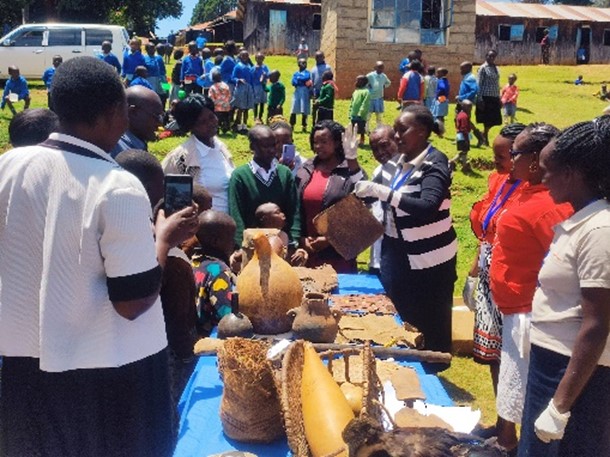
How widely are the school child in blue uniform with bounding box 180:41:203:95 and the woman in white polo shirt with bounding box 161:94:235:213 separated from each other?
9.78 meters

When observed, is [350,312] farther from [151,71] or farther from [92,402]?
[151,71]

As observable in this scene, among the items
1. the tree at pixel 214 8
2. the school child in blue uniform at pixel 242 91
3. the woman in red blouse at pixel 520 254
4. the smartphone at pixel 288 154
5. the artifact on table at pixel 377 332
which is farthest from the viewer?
the tree at pixel 214 8

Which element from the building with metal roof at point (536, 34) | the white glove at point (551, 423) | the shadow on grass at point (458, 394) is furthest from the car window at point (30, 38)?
the white glove at point (551, 423)

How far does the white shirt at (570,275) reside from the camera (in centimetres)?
211

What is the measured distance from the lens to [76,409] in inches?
75.2

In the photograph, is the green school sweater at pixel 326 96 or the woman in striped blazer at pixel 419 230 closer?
the woman in striped blazer at pixel 419 230

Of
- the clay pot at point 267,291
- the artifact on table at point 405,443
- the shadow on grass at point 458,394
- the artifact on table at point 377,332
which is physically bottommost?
the shadow on grass at point 458,394

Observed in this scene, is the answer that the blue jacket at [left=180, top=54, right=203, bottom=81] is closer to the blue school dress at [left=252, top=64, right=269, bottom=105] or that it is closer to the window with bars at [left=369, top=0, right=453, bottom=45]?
the blue school dress at [left=252, top=64, right=269, bottom=105]

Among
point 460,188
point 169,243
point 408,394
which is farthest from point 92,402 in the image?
point 460,188

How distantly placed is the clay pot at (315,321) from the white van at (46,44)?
16355 mm

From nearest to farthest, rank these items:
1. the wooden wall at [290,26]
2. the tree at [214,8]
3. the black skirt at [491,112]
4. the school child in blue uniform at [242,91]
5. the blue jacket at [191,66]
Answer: the black skirt at [491,112] → the school child in blue uniform at [242,91] → the blue jacket at [191,66] → the wooden wall at [290,26] → the tree at [214,8]

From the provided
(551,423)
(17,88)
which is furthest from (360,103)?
(551,423)

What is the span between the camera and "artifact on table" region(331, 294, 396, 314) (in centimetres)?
369

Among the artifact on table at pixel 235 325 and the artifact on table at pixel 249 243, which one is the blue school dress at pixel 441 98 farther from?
the artifact on table at pixel 235 325
